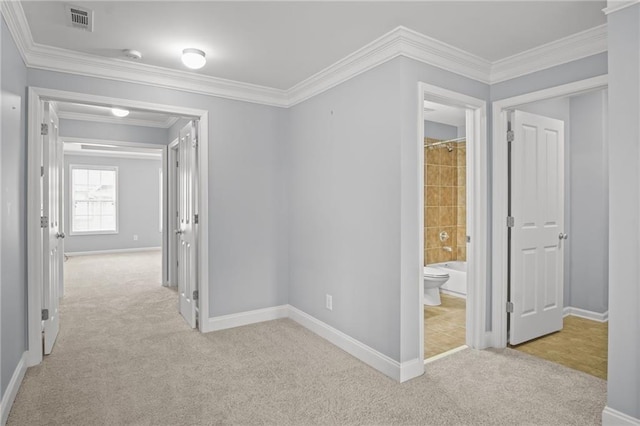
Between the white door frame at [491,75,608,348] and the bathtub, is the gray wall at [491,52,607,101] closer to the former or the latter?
the white door frame at [491,75,608,348]

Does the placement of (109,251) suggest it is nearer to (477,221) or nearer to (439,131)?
(439,131)

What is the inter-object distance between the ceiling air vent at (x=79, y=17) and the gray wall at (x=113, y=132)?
130 inches

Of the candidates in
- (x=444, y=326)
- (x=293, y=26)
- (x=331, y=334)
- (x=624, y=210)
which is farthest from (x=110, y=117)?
(x=624, y=210)

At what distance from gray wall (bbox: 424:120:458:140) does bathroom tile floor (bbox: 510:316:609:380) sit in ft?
10.4

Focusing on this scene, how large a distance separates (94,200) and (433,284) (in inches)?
335

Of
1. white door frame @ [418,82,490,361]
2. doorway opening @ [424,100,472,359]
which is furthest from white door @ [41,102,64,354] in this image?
doorway opening @ [424,100,472,359]

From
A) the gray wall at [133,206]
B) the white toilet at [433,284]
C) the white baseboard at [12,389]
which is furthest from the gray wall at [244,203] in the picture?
the gray wall at [133,206]

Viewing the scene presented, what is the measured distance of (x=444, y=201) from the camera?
5801mm

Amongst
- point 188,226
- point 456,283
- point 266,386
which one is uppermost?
point 188,226

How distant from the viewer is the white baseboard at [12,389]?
216cm

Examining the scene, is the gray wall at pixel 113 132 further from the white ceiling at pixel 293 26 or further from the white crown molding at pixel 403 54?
the white crown molding at pixel 403 54

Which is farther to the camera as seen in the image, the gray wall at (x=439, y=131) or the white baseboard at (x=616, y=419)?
the gray wall at (x=439, y=131)

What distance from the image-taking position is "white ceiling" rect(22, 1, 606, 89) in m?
2.29

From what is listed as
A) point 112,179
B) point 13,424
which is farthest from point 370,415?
point 112,179
